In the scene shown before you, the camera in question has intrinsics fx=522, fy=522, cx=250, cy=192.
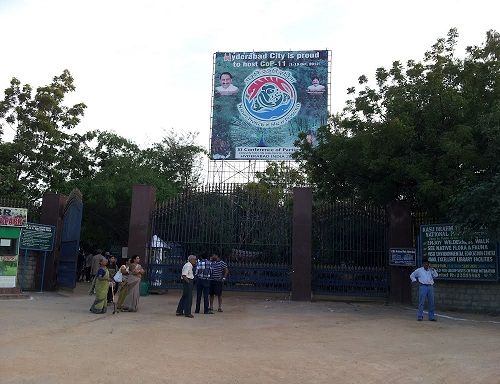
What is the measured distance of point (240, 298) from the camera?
1806 cm

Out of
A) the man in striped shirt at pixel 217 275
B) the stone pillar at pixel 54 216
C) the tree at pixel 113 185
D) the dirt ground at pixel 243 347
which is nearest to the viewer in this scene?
the dirt ground at pixel 243 347

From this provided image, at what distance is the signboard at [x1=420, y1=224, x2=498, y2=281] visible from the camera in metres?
13.9

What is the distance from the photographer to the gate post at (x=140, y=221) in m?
18.4

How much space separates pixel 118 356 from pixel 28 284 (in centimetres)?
1239

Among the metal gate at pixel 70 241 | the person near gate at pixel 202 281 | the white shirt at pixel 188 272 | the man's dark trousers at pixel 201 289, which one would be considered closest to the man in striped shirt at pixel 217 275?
the person near gate at pixel 202 281

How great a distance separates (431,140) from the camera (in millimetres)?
15008

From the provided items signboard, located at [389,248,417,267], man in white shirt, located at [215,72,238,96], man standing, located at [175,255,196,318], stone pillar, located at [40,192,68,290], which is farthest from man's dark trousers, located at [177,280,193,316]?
man in white shirt, located at [215,72,238,96]

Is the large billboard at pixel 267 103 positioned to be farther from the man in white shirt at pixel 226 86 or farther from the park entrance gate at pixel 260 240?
the park entrance gate at pixel 260 240

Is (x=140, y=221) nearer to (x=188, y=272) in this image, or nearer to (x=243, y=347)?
(x=188, y=272)

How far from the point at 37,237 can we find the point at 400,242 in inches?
482

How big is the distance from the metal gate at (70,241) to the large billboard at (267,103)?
32.3 ft

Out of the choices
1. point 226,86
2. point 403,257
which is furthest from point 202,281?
point 226,86

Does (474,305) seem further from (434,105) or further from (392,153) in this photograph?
(434,105)

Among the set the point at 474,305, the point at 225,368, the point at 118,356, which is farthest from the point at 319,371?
the point at 474,305
